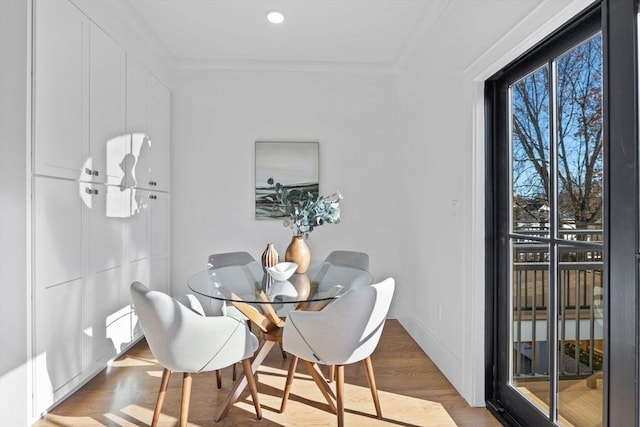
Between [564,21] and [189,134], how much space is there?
330 cm

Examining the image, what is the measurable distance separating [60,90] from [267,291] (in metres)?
1.62

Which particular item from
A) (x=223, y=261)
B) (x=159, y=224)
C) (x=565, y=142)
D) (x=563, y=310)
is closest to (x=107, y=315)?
(x=223, y=261)

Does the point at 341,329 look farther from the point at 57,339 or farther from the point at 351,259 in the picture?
the point at 57,339

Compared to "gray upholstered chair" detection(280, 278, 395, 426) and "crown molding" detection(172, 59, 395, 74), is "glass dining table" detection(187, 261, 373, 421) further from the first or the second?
"crown molding" detection(172, 59, 395, 74)

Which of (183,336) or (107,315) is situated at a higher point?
(183,336)

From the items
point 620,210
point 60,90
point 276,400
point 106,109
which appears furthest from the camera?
point 106,109

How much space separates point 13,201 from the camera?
1.85 metres

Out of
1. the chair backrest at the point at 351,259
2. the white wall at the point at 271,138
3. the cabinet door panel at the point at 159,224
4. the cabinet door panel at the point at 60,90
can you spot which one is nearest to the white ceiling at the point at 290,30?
the white wall at the point at 271,138

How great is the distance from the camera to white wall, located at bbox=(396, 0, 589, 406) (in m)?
1.90

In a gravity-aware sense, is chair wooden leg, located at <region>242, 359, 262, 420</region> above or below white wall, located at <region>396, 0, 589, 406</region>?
below

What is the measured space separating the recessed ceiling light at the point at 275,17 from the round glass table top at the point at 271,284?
192 centimetres

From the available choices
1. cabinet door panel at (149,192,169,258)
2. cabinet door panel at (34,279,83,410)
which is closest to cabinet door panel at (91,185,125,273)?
cabinet door panel at (34,279,83,410)

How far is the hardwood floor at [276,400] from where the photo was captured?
2.05 metres

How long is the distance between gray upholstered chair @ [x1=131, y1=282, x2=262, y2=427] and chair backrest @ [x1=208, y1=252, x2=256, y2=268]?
1.14 meters
